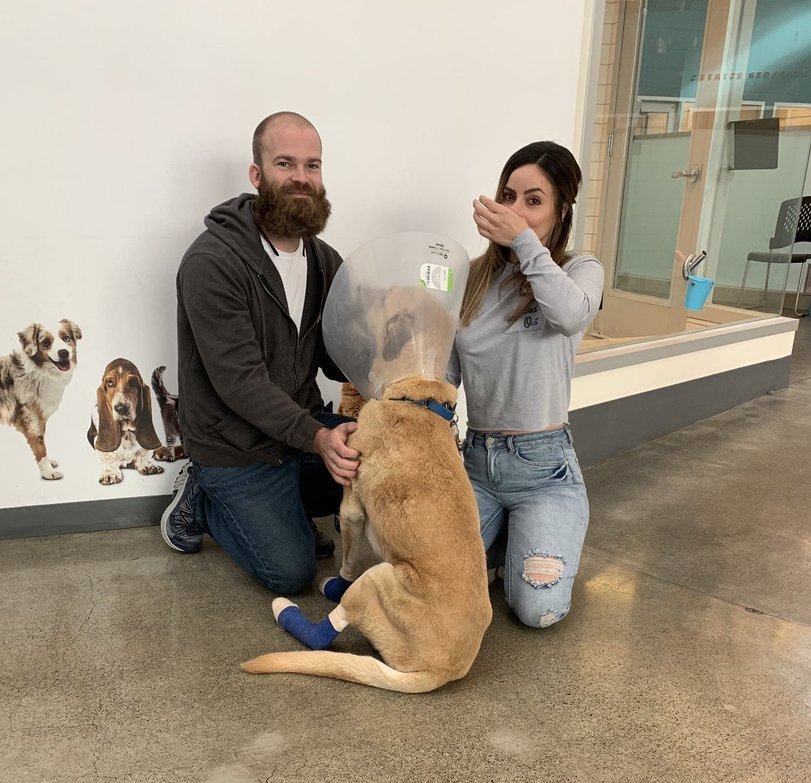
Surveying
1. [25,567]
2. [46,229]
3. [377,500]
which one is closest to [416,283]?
[377,500]

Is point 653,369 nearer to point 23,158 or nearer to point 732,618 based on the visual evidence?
point 732,618

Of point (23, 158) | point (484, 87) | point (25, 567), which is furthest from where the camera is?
point (484, 87)

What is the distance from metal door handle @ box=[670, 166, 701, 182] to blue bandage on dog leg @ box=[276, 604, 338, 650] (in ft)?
11.7

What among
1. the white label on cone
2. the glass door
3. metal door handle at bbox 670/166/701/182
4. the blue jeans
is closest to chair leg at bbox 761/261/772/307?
the glass door

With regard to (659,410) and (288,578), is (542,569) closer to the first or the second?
(288,578)

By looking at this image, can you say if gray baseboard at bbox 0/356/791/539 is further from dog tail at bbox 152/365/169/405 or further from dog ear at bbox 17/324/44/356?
dog ear at bbox 17/324/44/356

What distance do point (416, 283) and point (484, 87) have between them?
145cm

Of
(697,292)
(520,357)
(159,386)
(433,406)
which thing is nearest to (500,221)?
(520,357)

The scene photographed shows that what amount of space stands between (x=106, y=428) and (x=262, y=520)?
78 cm

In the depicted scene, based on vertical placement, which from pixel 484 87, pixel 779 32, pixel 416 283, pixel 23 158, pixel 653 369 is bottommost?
pixel 653 369

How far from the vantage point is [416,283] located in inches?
78.4

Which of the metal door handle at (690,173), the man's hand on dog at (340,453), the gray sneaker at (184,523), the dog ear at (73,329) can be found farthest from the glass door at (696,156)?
the dog ear at (73,329)

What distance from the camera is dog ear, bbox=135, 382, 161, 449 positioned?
2.71 meters

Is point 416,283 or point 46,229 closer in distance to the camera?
point 416,283
